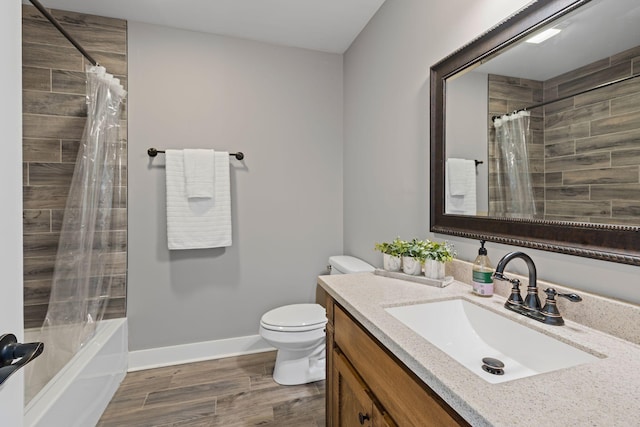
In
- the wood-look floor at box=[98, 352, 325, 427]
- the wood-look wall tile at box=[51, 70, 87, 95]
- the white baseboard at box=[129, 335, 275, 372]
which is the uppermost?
the wood-look wall tile at box=[51, 70, 87, 95]

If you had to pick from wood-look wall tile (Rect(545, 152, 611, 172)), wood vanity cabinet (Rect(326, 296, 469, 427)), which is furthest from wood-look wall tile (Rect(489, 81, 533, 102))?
wood vanity cabinet (Rect(326, 296, 469, 427))

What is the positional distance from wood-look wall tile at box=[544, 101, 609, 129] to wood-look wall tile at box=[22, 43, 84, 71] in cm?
243

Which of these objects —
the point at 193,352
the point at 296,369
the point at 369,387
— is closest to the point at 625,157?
the point at 369,387

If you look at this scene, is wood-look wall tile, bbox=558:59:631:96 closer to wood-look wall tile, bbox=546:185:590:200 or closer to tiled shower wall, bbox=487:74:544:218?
tiled shower wall, bbox=487:74:544:218

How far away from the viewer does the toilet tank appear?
2.07m

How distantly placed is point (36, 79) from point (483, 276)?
8.68 ft

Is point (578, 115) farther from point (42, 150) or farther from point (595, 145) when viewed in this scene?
point (42, 150)

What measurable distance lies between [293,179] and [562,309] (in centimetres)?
192

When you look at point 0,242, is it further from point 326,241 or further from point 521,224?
point 326,241

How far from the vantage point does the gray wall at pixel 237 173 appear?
2.17 meters

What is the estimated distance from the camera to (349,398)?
1.07m

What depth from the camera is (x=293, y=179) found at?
249cm

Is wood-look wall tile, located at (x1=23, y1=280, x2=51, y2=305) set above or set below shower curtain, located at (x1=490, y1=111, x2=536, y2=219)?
below

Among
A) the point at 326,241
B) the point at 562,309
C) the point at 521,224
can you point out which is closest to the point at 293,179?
the point at 326,241
